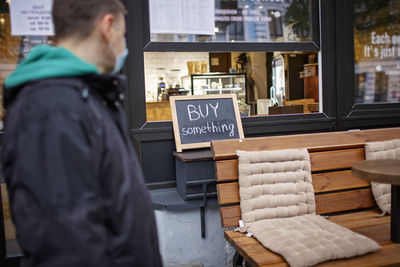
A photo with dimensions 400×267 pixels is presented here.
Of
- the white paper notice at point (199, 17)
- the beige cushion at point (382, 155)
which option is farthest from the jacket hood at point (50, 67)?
the beige cushion at point (382, 155)

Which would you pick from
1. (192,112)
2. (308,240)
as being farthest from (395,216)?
(192,112)

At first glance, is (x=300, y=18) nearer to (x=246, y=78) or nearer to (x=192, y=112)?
(x=192, y=112)

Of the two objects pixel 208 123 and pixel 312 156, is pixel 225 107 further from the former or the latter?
pixel 312 156

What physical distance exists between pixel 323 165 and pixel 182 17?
173cm

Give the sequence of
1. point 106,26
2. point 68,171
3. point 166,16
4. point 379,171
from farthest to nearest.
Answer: point 166,16
point 379,171
point 106,26
point 68,171

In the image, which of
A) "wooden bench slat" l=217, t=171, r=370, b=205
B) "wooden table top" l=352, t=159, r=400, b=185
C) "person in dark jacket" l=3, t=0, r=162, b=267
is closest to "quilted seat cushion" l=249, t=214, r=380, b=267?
"wooden bench slat" l=217, t=171, r=370, b=205

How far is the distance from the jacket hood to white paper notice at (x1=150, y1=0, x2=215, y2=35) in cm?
218

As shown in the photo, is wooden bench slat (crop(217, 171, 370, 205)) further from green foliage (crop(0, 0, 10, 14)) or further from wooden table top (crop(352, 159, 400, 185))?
green foliage (crop(0, 0, 10, 14))

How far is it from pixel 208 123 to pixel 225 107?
0.23 meters

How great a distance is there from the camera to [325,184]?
2877 millimetres

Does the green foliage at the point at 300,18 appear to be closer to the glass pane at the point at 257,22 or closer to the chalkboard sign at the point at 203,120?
the glass pane at the point at 257,22

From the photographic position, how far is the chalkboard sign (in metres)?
3.17

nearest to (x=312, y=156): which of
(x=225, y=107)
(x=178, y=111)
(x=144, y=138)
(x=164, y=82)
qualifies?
(x=225, y=107)

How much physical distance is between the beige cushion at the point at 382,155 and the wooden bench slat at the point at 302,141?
87 millimetres
